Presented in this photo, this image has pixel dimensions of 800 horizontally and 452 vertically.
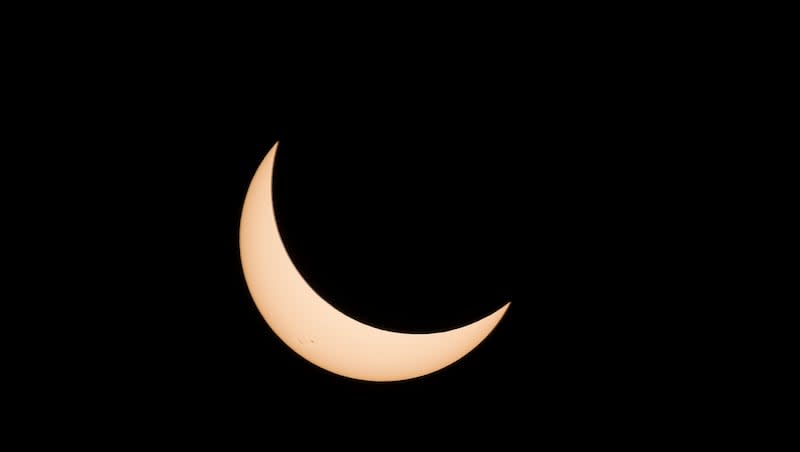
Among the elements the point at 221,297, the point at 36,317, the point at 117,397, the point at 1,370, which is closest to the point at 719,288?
the point at 221,297

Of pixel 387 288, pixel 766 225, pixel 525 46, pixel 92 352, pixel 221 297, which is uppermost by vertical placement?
pixel 766 225

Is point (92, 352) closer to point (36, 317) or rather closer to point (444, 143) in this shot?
point (36, 317)

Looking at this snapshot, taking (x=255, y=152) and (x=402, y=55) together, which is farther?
(x=255, y=152)
